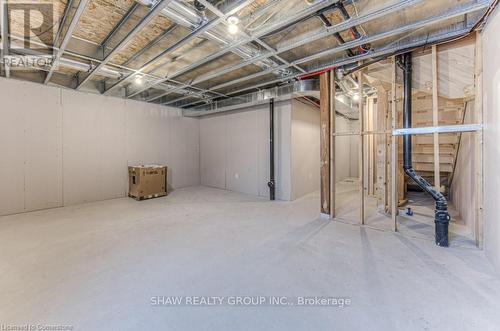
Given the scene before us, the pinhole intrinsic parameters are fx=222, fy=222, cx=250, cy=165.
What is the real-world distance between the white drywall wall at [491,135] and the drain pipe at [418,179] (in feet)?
1.20

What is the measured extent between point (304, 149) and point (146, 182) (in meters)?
4.05

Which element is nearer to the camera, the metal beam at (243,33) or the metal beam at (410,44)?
the metal beam at (243,33)

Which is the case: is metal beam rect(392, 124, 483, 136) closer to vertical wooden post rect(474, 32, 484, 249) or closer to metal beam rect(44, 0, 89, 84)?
vertical wooden post rect(474, 32, 484, 249)

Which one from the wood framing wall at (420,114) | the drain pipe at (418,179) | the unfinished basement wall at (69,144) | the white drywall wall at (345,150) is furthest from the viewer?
the white drywall wall at (345,150)

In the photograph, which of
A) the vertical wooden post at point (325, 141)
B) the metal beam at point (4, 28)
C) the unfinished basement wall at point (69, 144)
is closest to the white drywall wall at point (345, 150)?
the vertical wooden post at point (325, 141)

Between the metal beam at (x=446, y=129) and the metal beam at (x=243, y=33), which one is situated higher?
the metal beam at (x=243, y=33)

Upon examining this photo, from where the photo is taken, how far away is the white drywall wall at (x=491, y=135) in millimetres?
2164

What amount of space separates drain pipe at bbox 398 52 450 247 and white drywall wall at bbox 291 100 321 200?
242 centimetres

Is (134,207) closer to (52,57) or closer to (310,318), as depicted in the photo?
(52,57)

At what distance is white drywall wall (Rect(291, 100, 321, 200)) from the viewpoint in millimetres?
5426

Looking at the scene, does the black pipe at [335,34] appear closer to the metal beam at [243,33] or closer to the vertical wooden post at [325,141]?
the vertical wooden post at [325,141]

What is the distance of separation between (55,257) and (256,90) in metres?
4.97

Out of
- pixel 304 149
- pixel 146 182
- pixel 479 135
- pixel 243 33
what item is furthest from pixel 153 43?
pixel 479 135

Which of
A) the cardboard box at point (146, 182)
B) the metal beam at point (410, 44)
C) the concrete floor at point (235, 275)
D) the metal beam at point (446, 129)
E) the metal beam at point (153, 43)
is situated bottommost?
the concrete floor at point (235, 275)
